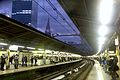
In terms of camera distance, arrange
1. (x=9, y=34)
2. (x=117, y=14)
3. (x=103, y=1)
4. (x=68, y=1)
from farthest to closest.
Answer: (x=9, y=34)
(x=117, y=14)
(x=68, y=1)
(x=103, y=1)

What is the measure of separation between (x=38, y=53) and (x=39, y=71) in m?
9.74

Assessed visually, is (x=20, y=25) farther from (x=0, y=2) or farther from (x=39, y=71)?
(x=39, y=71)

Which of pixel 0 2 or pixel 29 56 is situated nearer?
pixel 0 2

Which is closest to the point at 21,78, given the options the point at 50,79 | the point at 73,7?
the point at 50,79

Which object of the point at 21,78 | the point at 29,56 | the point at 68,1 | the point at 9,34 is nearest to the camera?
the point at 68,1

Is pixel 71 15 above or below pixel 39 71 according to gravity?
above

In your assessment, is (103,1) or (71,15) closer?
(103,1)

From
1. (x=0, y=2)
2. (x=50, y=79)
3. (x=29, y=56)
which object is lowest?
(x=50, y=79)

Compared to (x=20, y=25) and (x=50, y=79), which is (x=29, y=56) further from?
(x=20, y=25)

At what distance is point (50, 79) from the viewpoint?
22594mm

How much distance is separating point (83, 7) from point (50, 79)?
13625 mm

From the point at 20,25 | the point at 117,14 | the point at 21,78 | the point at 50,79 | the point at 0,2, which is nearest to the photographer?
the point at 117,14

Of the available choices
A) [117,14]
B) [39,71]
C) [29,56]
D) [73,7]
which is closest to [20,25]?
[73,7]

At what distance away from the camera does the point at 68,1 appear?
31.6ft
